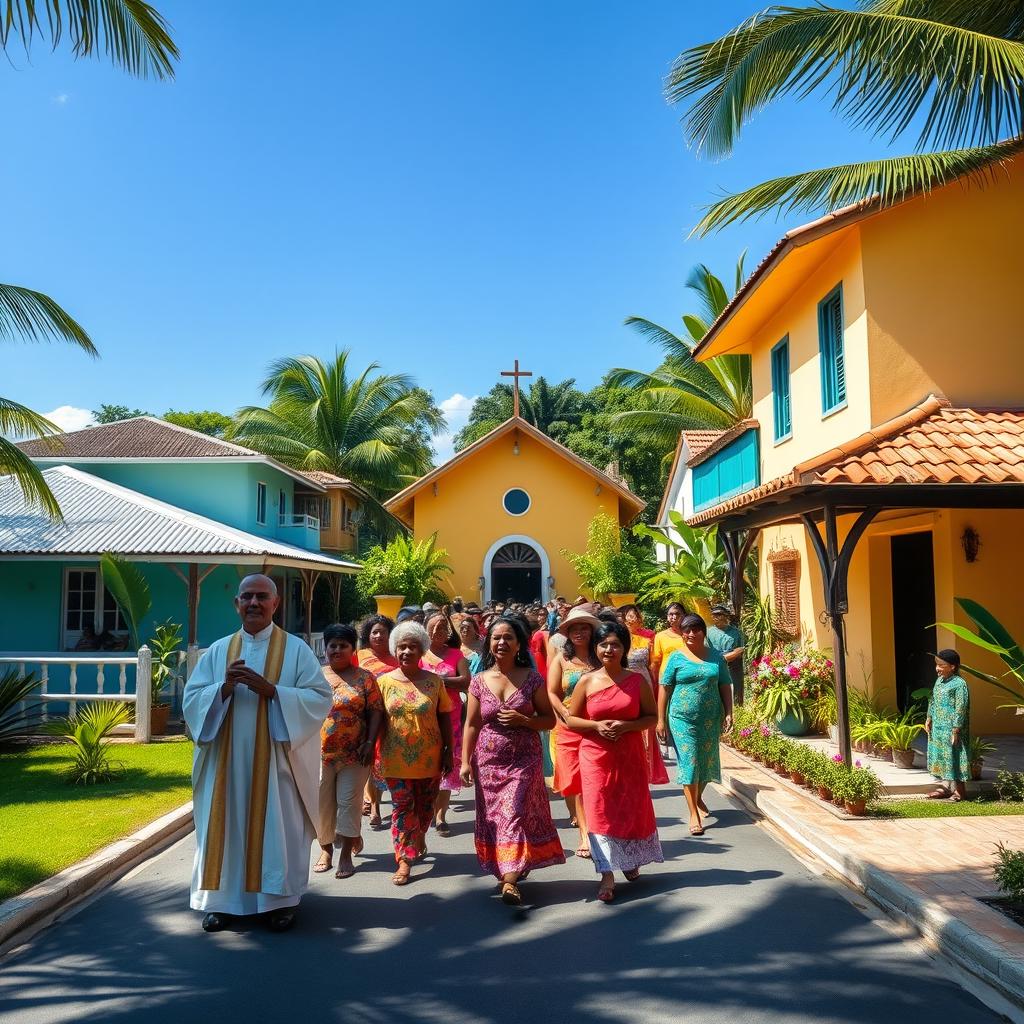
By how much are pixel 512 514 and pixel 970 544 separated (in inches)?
635

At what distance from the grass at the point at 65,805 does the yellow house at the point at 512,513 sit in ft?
45.7

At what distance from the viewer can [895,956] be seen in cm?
477

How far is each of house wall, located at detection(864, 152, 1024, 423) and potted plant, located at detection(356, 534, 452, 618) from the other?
571 inches

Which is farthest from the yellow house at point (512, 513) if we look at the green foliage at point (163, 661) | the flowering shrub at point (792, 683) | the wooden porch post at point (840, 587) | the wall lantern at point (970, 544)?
the wooden porch post at point (840, 587)

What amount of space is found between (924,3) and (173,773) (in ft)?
37.7

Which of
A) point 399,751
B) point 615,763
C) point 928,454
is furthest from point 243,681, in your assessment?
point 928,454

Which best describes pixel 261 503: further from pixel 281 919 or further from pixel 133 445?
pixel 281 919

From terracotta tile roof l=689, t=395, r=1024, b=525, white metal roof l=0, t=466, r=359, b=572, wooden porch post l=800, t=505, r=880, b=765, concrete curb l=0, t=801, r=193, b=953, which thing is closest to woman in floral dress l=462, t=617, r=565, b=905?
concrete curb l=0, t=801, r=193, b=953

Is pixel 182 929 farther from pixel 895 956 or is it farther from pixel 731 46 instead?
pixel 731 46

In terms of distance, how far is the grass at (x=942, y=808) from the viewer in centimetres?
761

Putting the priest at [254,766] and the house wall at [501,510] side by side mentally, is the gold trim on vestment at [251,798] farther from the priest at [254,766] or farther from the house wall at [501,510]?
the house wall at [501,510]

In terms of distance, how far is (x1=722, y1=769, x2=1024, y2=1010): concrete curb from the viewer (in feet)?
14.3

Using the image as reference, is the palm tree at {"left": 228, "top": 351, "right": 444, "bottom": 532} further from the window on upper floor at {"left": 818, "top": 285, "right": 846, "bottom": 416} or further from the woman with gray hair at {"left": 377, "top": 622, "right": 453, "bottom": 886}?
the woman with gray hair at {"left": 377, "top": 622, "right": 453, "bottom": 886}

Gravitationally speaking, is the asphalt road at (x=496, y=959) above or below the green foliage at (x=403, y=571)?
below
